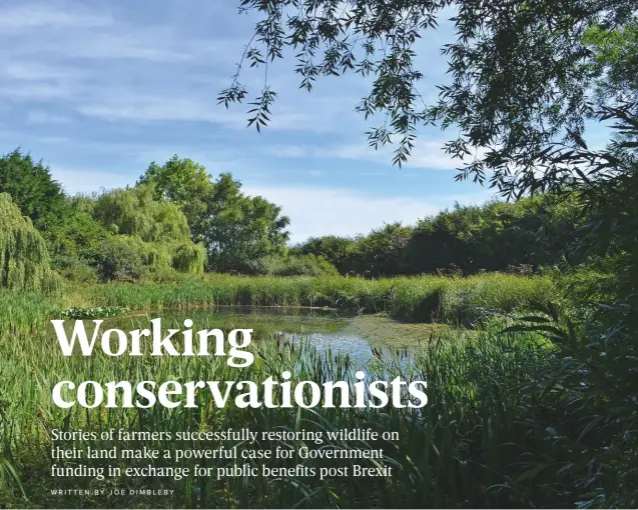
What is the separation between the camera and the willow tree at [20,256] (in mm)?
12727

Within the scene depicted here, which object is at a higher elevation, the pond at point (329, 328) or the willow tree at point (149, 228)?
the willow tree at point (149, 228)

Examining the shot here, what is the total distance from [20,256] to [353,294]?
365 inches

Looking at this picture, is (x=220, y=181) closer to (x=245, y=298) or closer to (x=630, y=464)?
A: (x=245, y=298)

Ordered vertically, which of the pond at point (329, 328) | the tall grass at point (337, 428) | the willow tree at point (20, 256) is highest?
the willow tree at point (20, 256)

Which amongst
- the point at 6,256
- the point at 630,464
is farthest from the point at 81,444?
the point at 6,256

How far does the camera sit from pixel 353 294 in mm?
17562

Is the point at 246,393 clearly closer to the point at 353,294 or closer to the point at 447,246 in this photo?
the point at 353,294

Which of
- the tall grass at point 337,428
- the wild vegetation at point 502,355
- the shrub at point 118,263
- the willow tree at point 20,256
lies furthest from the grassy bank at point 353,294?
the tall grass at point 337,428

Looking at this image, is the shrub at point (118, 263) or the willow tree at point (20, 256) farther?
the shrub at point (118, 263)

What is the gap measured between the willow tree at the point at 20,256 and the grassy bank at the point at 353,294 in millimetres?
1779

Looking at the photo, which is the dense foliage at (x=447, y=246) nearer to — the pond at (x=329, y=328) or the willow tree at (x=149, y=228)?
the pond at (x=329, y=328)

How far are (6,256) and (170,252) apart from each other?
34.0 ft

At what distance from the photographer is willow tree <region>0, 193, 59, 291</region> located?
41.8 ft

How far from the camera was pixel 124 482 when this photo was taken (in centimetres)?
284
